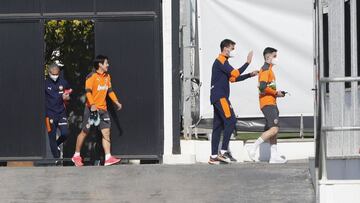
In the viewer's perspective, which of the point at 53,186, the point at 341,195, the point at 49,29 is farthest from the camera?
the point at 49,29

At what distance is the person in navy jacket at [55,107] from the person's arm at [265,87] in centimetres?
285

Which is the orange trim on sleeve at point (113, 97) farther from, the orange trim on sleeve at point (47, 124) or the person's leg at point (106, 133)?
the orange trim on sleeve at point (47, 124)

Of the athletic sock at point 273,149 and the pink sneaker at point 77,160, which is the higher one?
the athletic sock at point 273,149

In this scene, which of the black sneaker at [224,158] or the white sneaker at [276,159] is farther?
the white sneaker at [276,159]

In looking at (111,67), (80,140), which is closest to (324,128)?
(80,140)

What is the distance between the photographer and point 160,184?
14.6 meters

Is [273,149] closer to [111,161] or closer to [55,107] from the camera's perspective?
[111,161]

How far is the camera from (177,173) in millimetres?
15070

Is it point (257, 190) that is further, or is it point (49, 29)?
point (49, 29)

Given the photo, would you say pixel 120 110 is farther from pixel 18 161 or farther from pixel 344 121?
pixel 344 121

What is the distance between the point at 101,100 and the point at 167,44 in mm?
1385

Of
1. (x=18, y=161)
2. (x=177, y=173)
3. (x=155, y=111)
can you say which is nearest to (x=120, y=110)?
(x=155, y=111)

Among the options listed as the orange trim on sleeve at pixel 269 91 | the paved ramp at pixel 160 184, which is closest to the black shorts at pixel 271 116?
the orange trim on sleeve at pixel 269 91

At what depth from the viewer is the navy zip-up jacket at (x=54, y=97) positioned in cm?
1772
